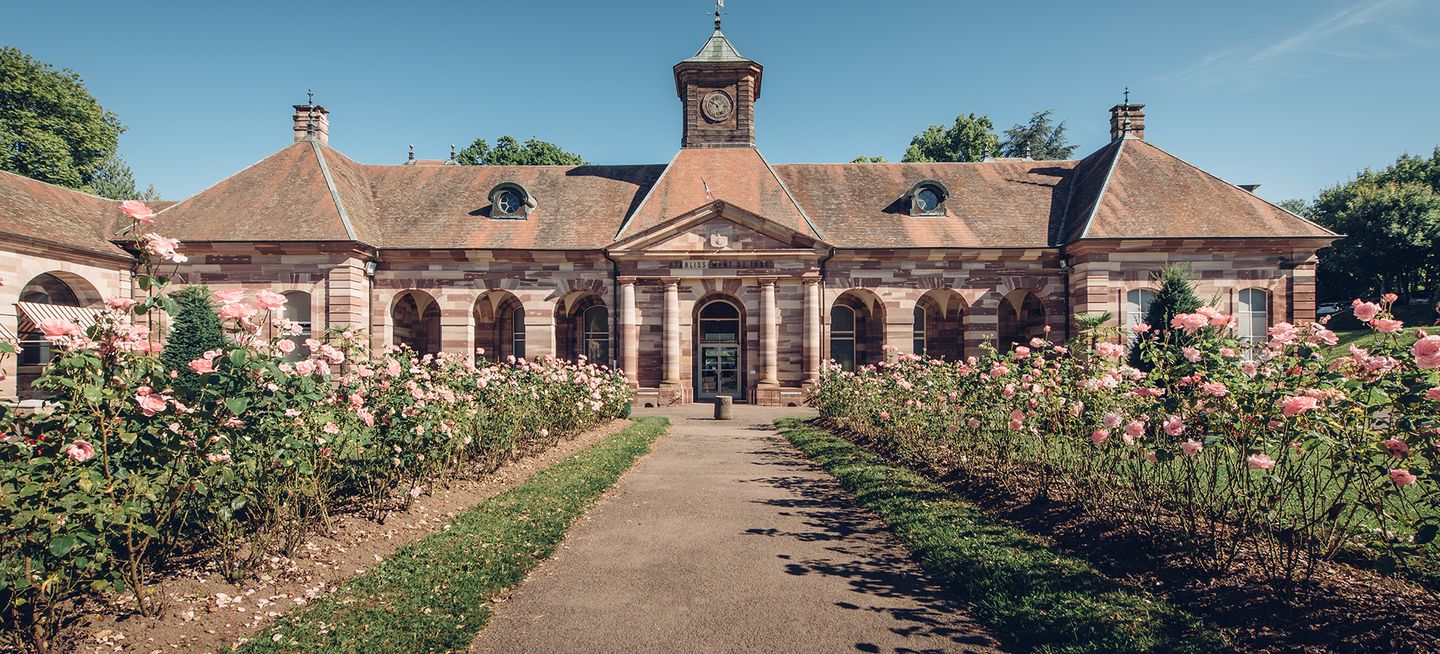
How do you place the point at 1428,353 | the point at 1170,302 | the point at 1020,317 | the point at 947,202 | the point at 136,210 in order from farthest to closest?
1. the point at 1020,317
2. the point at 947,202
3. the point at 1170,302
4. the point at 136,210
5. the point at 1428,353

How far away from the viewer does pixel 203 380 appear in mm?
4758

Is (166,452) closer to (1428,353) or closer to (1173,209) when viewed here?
(1428,353)

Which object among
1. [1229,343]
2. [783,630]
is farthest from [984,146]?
[783,630]

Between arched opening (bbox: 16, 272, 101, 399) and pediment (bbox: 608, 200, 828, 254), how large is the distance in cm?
1639

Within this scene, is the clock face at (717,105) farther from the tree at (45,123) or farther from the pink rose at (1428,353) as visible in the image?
the tree at (45,123)

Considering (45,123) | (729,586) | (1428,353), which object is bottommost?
(729,586)

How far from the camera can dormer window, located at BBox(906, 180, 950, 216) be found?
77.5ft

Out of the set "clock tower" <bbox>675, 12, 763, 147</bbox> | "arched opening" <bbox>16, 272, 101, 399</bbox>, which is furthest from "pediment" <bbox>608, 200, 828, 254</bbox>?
"arched opening" <bbox>16, 272, 101, 399</bbox>

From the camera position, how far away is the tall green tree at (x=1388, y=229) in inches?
1336

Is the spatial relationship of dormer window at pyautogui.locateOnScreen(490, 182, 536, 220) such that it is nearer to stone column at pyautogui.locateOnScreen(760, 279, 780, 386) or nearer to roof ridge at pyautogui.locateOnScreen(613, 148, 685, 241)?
roof ridge at pyautogui.locateOnScreen(613, 148, 685, 241)

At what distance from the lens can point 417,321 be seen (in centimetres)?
2550

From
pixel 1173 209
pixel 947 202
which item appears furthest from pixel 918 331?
pixel 1173 209

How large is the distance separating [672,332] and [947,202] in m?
11.0

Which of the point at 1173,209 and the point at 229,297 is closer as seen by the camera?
the point at 229,297
